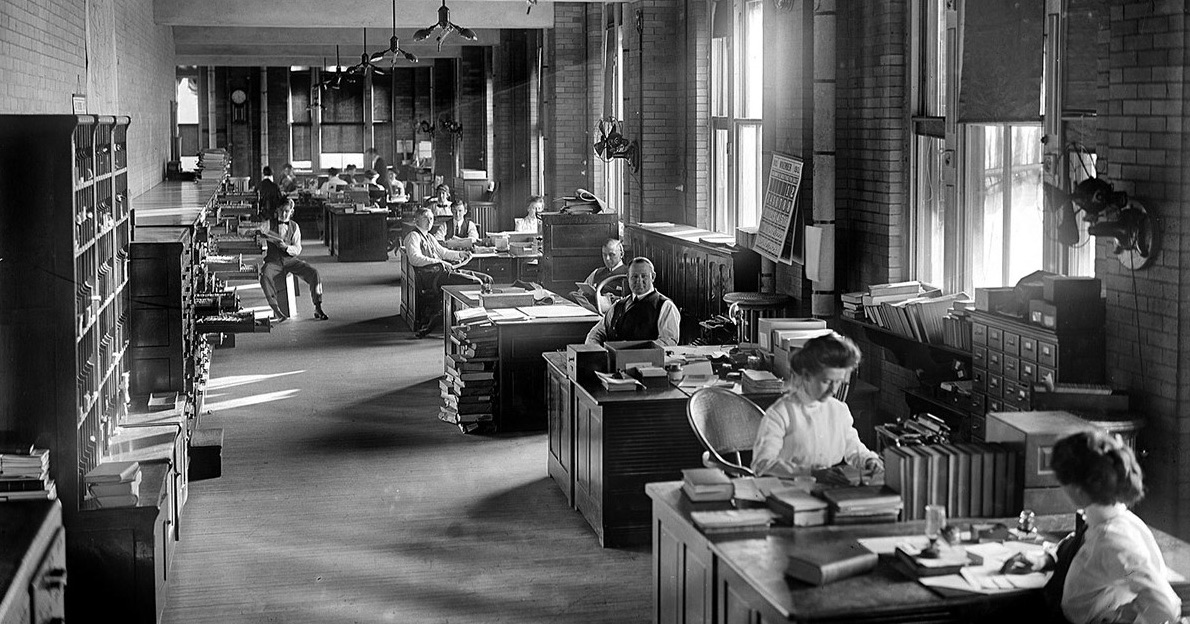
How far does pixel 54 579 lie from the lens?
17.2 ft

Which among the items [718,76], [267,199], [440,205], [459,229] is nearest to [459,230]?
[459,229]

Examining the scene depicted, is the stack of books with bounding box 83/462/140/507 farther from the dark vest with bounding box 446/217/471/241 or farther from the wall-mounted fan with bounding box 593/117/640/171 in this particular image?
the dark vest with bounding box 446/217/471/241

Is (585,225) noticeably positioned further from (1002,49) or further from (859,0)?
(1002,49)

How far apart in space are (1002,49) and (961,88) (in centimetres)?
45

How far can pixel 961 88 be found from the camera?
740 centimetres

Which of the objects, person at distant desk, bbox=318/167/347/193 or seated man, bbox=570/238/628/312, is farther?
person at distant desk, bbox=318/167/347/193

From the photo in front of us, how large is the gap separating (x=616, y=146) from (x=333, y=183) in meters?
17.0

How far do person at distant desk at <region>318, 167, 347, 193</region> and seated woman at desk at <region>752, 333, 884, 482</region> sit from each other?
23.3 m

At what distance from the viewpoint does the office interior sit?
5691 mm

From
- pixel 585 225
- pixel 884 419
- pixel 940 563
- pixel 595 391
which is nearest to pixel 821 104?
pixel 884 419

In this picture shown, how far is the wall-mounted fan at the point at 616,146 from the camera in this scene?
14.0 m

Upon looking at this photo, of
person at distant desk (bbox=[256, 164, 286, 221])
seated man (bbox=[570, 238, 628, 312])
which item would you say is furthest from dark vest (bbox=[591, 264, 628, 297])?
person at distant desk (bbox=[256, 164, 286, 221])

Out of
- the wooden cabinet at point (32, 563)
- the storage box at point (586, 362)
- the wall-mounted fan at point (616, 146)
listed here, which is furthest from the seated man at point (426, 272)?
the wooden cabinet at point (32, 563)

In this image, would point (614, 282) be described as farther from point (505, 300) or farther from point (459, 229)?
point (459, 229)
